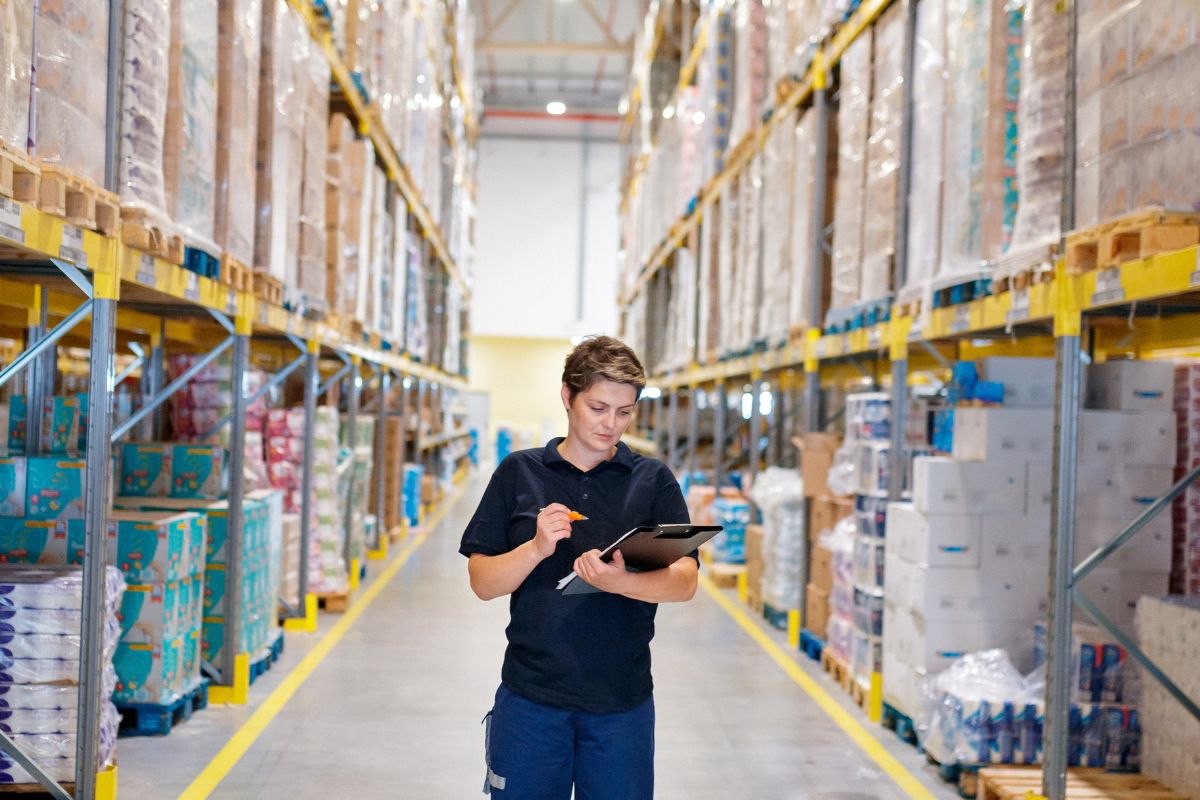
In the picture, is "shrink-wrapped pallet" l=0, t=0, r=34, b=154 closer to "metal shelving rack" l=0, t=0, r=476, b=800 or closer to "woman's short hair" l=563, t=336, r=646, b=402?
"metal shelving rack" l=0, t=0, r=476, b=800

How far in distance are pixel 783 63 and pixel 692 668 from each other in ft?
15.5

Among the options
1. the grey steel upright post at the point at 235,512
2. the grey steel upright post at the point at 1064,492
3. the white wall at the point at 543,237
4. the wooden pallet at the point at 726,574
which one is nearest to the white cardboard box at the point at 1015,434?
the grey steel upright post at the point at 1064,492

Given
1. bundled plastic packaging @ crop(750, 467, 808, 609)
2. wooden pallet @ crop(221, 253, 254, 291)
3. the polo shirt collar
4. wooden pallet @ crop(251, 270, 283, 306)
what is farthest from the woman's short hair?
bundled plastic packaging @ crop(750, 467, 808, 609)

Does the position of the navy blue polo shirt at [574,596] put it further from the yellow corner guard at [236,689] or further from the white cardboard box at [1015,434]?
the yellow corner guard at [236,689]

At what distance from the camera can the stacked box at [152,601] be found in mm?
5363

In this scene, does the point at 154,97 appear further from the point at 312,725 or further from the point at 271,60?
the point at 312,725

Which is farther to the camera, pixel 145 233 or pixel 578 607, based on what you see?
pixel 145 233

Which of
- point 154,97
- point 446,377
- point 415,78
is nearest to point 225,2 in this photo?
point 154,97

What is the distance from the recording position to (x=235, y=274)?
6.02 m

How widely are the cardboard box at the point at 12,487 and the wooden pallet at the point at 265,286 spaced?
1753 millimetres

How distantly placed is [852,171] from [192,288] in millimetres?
4101

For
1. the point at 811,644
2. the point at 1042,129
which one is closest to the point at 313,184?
the point at 811,644

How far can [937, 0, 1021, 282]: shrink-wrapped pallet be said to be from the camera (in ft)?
17.0

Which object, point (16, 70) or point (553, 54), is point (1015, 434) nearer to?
point (16, 70)
